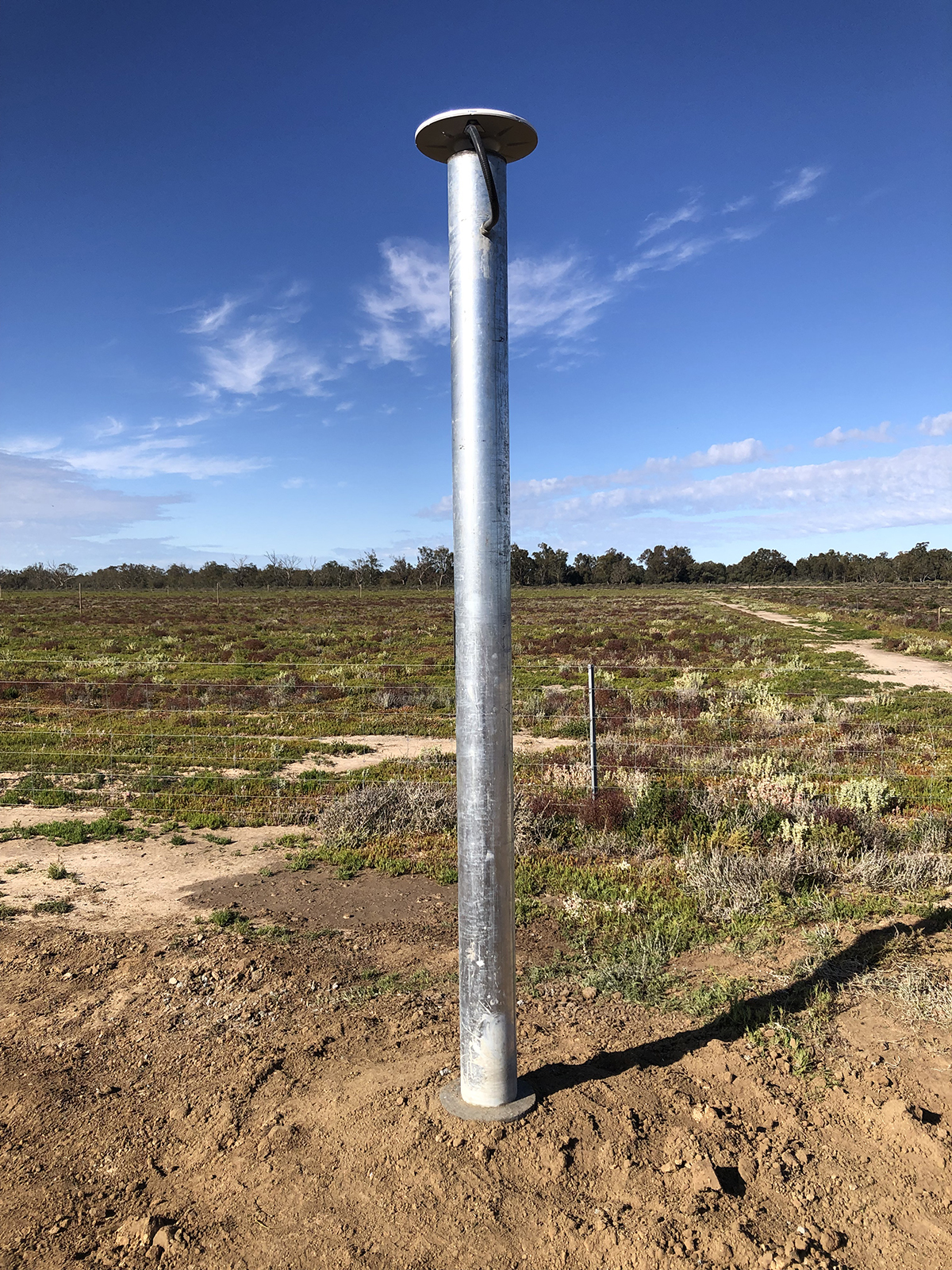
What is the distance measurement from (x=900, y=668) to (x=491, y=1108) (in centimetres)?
2170

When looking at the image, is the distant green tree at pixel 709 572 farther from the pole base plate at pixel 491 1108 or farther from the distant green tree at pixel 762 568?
the pole base plate at pixel 491 1108

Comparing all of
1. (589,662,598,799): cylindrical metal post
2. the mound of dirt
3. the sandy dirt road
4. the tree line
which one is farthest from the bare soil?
Answer: the tree line

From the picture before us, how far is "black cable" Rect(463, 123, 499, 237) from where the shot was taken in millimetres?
2783

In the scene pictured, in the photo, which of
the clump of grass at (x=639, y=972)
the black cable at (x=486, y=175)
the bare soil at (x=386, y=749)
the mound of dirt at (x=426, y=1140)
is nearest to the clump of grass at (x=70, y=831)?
the bare soil at (x=386, y=749)

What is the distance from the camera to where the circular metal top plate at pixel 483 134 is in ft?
9.33

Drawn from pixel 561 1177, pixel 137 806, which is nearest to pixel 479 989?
pixel 561 1177

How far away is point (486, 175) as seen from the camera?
9.25ft

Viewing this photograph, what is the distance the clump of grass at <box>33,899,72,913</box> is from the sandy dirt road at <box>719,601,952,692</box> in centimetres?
1745

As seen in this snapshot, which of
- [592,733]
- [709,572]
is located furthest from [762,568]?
[592,733]

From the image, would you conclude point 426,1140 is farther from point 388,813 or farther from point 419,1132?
point 388,813

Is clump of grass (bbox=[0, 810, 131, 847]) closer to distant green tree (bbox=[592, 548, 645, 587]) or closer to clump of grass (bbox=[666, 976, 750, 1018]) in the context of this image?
clump of grass (bbox=[666, 976, 750, 1018])

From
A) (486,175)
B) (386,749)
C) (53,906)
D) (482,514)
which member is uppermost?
(486,175)

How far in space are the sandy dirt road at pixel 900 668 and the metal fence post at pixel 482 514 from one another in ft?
57.2

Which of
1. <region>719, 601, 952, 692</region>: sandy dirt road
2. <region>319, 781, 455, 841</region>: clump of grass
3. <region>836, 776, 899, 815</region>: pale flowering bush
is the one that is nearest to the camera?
<region>319, 781, 455, 841</region>: clump of grass
